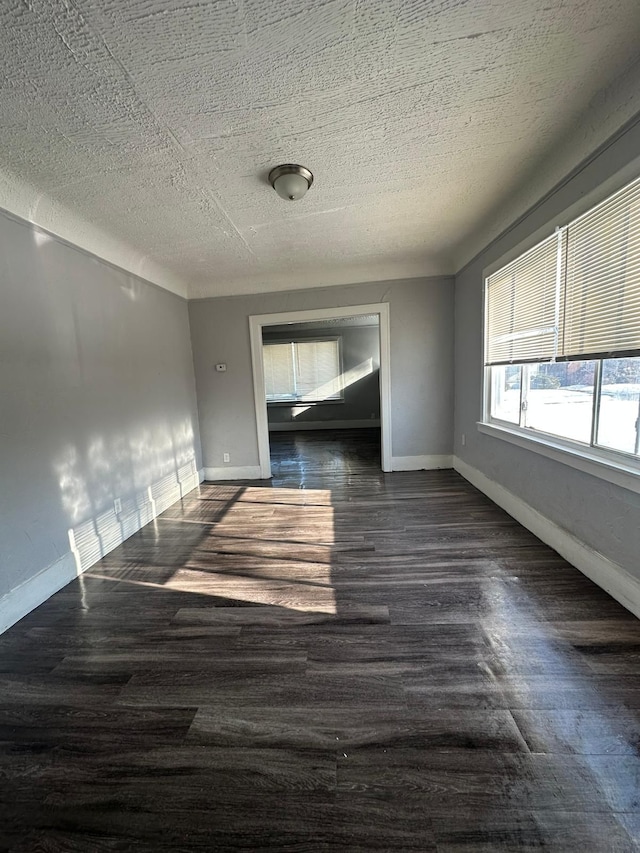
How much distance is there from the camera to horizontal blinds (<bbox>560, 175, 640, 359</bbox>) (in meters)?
1.59

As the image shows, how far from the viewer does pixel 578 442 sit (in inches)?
81.4

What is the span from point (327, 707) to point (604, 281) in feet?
8.05

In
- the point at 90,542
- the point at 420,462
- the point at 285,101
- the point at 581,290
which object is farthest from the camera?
the point at 420,462

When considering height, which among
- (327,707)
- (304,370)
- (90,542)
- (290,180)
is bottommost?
(327,707)

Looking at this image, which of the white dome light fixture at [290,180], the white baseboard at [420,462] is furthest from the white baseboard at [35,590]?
the white baseboard at [420,462]

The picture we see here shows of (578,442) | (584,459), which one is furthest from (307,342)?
(584,459)

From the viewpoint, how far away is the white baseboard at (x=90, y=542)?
1864 mm

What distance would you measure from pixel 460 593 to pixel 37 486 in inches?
104

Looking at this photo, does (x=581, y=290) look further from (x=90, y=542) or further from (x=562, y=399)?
(x=90, y=542)

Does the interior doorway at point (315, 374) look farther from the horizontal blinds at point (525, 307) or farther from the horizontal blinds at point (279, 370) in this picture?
the horizontal blinds at point (525, 307)

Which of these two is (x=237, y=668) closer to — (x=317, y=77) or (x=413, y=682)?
(x=413, y=682)

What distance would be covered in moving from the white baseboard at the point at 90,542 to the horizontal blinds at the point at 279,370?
459 cm

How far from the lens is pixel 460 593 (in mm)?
1881

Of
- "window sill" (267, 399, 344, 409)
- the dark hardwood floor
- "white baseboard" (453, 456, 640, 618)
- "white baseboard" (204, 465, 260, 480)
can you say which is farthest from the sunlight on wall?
"window sill" (267, 399, 344, 409)
